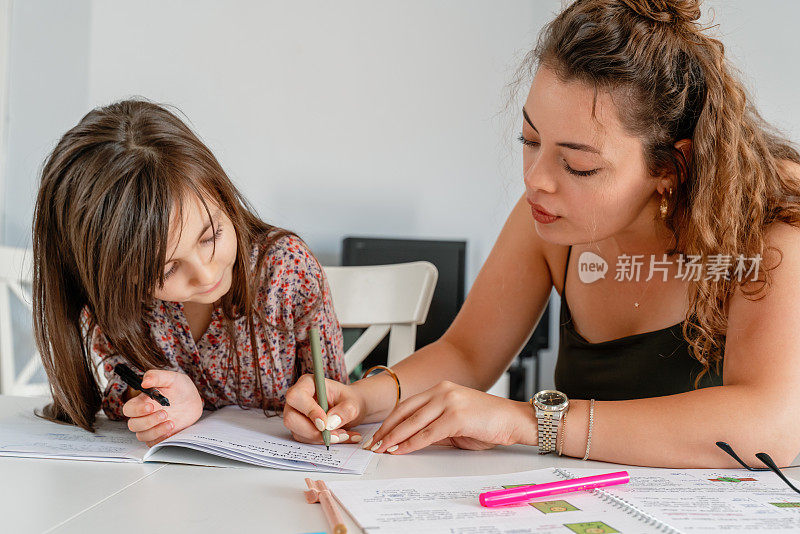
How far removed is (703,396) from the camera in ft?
2.71

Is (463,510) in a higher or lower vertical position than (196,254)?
lower

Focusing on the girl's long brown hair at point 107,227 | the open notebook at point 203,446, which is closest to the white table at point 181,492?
the open notebook at point 203,446

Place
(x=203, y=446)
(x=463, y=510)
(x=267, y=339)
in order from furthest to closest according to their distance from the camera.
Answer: (x=267, y=339) → (x=203, y=446) → (x=463, y=510)

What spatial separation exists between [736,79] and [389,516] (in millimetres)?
720

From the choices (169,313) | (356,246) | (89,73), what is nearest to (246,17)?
(89,73)

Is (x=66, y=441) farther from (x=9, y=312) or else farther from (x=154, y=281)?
(x=9, y=312)

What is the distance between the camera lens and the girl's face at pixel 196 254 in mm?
987

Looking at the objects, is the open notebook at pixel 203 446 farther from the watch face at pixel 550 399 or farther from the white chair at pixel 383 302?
the white chair at pixel 383 302

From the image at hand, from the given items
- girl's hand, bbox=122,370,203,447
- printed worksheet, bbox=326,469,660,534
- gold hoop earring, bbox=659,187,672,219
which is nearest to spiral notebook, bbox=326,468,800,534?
printed worksheet, bbox=326,469,660,534

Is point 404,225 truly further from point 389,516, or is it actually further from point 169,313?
point 389,516

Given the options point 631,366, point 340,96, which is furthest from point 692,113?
point 340,96

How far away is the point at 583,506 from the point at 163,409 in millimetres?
522

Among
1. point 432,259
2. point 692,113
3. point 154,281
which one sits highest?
point 692,113

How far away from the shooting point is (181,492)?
69 cm
